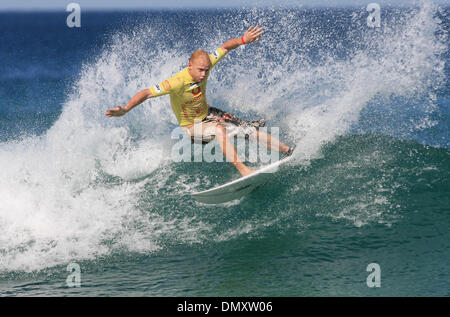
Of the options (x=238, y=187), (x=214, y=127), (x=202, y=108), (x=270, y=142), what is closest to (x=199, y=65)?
(x=202, y=108)

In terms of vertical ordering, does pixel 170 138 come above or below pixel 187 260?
above

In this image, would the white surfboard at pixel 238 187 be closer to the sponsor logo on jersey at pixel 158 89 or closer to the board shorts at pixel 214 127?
the board shorts at pixel 214 127

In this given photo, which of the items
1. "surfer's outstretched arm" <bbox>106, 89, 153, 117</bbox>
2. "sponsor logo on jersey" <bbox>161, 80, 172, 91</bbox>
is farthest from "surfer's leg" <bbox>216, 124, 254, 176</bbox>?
"surfer's outstretched arm" <bbox>106, 89, 153, 117</bbox>

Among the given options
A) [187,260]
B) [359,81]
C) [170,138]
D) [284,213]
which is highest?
[359,81]

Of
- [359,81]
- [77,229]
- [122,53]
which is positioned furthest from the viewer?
[122,53]

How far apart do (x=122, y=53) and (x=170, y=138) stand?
3303 mm

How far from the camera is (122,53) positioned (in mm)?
12828

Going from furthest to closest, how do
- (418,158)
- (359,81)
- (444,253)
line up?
(359,81) → (418,158) → (444,253)

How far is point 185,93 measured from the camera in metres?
7.74

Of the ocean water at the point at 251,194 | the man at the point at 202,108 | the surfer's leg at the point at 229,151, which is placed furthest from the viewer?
the surfer's leg at the point at 229,151

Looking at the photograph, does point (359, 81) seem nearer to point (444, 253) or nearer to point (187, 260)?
point (444, 253)

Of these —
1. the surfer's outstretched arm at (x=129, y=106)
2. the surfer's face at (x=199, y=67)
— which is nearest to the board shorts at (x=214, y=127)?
the surfer's face at (x=199, y=67)

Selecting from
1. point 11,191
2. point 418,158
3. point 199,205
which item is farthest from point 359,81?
point 11,191

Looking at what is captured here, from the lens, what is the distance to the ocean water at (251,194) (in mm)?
6406
